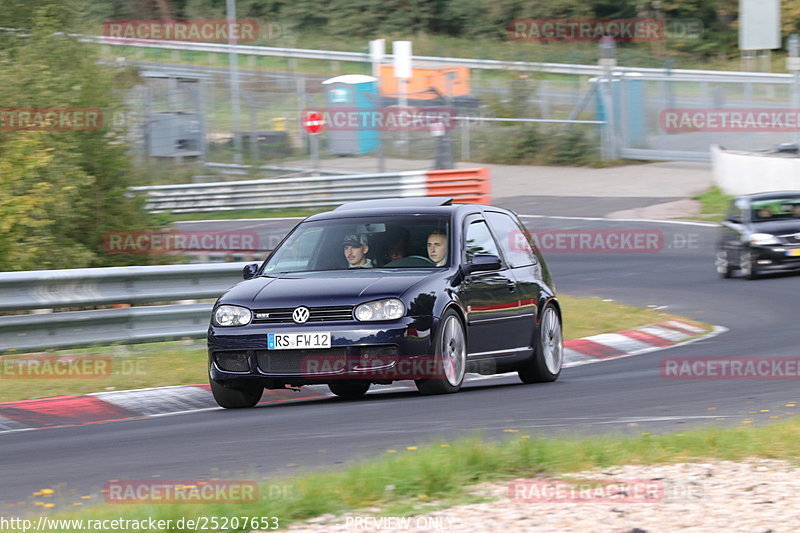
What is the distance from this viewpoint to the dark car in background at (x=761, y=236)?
2106cm

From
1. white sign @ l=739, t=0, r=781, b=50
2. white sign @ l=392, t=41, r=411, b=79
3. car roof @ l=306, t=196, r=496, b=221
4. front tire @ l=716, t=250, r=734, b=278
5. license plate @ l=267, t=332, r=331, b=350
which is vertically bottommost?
front tire @ l=716, t=250, r=734, b=278

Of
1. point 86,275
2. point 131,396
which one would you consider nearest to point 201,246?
point 86,275

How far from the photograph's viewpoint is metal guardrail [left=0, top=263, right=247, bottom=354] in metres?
11.8

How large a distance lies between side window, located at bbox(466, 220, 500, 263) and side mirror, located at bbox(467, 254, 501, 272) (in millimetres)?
151

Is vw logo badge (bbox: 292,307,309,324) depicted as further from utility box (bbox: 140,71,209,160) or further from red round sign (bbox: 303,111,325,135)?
red round sign (bbox: 303,111,325,135)

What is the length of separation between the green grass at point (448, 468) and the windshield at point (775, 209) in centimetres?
1455

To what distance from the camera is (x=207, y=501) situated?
5617mm

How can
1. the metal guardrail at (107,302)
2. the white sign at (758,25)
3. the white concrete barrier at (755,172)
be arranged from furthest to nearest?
the white sign at (758,25), the white concrete barrier at (755,172), the metal guardrail at (107,302)

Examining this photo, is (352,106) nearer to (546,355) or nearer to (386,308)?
(546,355)

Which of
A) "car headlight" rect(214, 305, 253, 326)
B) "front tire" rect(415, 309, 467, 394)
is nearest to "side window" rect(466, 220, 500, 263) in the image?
"front tire" rect(415, 309, 467, 394)

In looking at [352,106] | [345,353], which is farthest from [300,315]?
[352,106]

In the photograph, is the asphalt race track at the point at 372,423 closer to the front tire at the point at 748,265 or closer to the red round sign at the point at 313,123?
the front tire at the point at 748,265

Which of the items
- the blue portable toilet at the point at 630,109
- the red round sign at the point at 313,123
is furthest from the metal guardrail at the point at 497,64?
the red round sign at the point at 313,123

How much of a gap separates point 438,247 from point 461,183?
62.9ft
